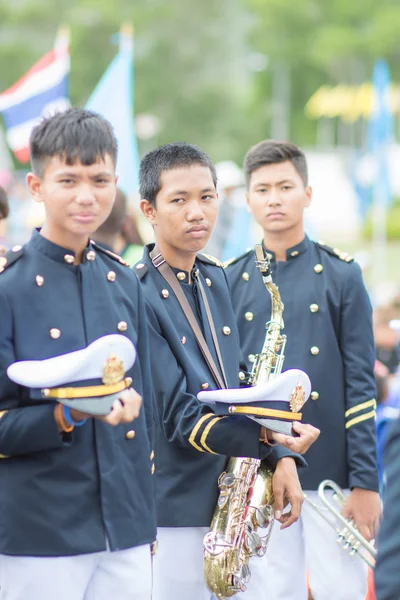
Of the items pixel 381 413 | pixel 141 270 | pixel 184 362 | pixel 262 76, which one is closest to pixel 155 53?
pixel 262 76

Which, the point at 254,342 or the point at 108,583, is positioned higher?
the point at 254,342

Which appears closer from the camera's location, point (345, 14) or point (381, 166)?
point (381, 166)

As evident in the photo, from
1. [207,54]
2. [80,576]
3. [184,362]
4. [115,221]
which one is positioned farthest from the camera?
[207,54]

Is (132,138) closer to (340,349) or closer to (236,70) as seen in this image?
(340,349)

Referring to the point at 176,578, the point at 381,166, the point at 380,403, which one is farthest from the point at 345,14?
the point at 176,578

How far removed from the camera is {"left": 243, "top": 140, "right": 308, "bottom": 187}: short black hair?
17.6 feet

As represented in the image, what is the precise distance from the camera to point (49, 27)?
189 ft

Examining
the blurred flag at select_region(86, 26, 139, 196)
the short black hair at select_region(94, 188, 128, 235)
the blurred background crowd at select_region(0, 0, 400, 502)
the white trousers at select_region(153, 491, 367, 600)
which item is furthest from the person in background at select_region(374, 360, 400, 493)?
the blurred background crowd at select_region(0, 0, 400, 502)

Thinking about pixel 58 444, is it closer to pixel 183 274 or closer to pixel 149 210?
pixel 183 274

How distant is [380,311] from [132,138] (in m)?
2.55

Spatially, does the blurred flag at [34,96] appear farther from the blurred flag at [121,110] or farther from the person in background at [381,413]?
the person in background at [381,413]

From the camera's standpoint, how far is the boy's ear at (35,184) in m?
3.57

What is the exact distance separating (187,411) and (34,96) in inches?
298

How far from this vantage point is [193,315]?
4.29m
